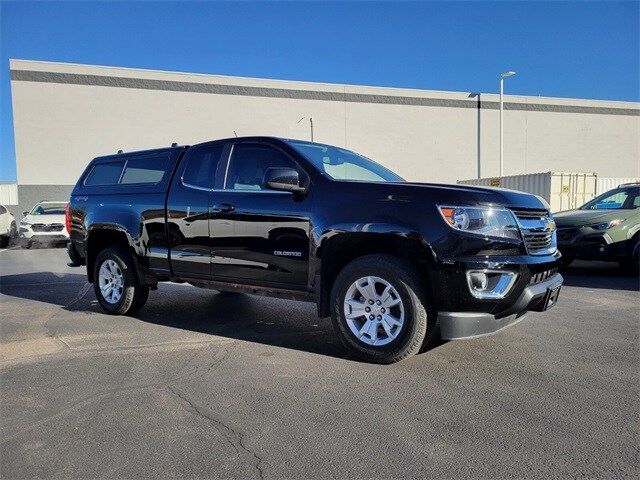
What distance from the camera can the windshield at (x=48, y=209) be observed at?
17.3 m

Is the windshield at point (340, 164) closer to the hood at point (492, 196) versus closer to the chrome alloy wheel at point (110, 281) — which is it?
the hood at point (492, 196)

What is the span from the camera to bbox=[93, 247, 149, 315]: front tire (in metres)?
6.21

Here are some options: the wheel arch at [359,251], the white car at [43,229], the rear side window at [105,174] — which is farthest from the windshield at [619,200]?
the white car at [43,229]

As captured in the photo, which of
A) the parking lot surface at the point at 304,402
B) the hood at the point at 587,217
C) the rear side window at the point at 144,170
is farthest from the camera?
the hood at the point at 587,217

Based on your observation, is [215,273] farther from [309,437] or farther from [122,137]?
[122,137]

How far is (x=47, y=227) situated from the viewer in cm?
1648

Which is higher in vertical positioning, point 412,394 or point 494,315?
point 494,315

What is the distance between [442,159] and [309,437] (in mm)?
29947

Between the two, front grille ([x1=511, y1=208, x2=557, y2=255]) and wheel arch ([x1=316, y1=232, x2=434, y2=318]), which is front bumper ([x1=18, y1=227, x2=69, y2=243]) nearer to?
wheel arch ([x1=316, y1=232, x2=434, y2=318])

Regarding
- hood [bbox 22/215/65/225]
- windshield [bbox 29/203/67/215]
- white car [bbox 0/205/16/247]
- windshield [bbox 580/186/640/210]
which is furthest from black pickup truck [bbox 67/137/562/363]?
white car [bbox 0/205/16/247]

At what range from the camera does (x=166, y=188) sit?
5777 millimetres

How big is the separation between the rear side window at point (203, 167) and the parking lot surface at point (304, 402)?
5.19ft

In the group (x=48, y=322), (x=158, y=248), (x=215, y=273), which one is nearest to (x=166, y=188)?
(x=158, y=248)

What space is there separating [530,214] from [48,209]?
17.2 metres
